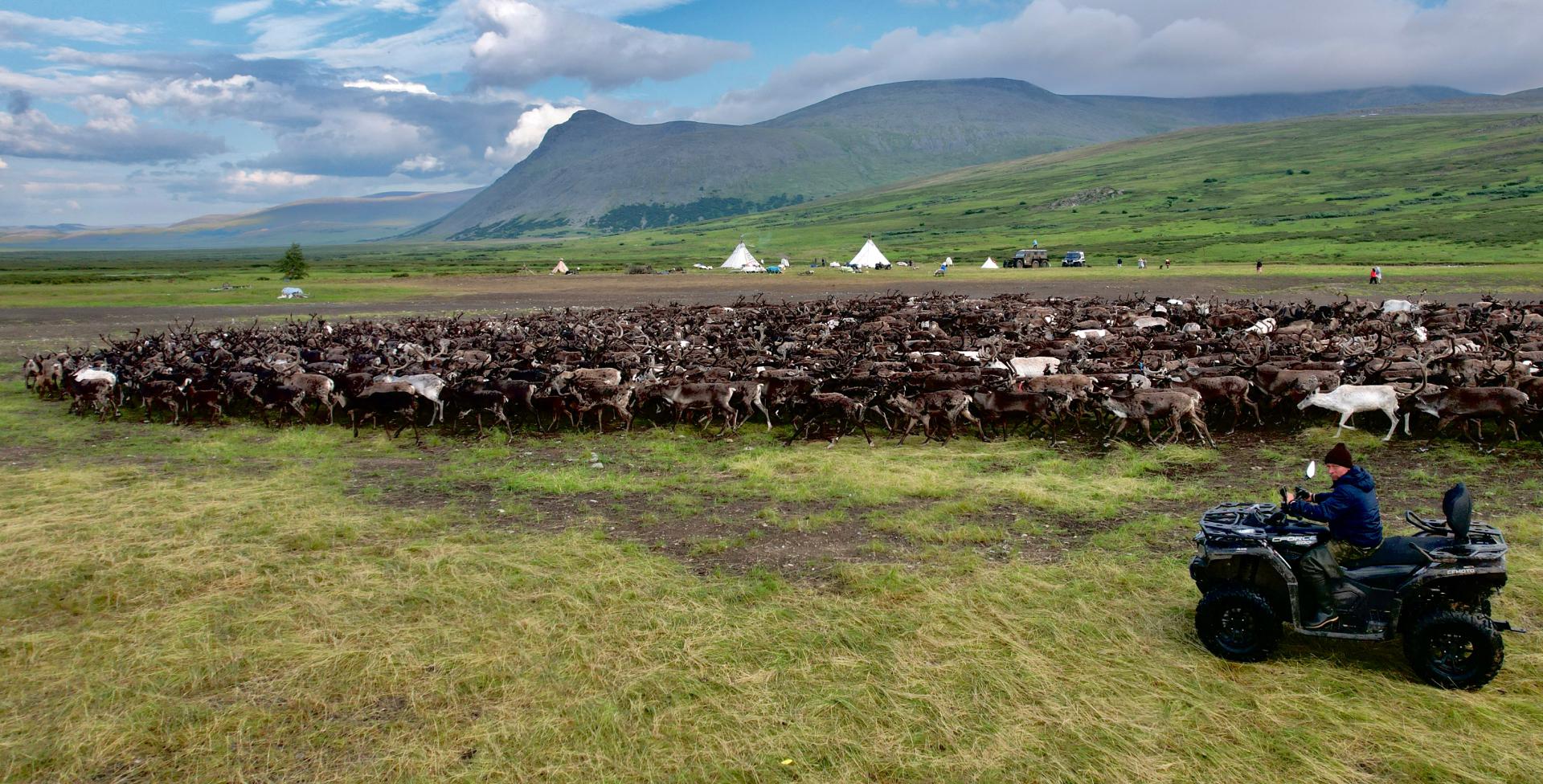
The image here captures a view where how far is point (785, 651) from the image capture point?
7473mm

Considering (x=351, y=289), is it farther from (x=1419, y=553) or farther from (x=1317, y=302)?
(x=1419, y=553)

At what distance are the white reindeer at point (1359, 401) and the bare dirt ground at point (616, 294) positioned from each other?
3245 cm

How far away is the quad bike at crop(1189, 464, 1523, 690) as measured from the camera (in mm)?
6375

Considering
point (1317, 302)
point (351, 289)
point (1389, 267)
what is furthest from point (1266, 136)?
point (351, 289)

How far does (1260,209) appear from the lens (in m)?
117

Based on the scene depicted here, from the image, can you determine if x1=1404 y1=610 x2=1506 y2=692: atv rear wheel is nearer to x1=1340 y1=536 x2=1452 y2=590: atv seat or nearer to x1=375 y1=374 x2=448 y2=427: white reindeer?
x1=1340 y1=536 x2=1452 y2=590: atv seat

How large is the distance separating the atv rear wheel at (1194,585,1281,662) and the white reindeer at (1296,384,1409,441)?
31.9 feet

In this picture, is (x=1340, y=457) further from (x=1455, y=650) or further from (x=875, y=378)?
(x=875, y=378)

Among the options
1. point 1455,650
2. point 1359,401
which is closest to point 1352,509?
point 1455,650

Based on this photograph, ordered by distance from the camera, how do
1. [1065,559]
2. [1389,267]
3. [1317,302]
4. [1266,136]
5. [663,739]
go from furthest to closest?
[1266,136] < [1389,267] < [1317,302] < [1065,559] < [663,739]

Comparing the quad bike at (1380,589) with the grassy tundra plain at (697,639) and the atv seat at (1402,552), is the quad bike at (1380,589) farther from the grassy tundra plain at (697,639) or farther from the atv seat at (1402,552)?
the grassy tundra plain at (697,639)

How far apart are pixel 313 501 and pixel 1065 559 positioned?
10.3 meters

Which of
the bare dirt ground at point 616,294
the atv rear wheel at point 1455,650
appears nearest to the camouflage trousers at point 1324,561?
the atv rear wheel at point 1455,650

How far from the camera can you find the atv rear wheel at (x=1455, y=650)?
6355mm
